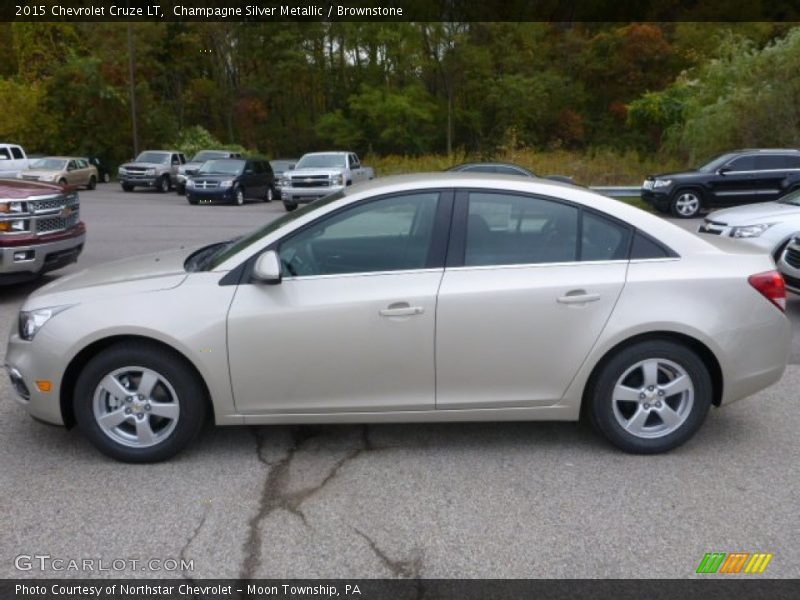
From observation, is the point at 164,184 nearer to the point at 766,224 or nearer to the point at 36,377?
the point at 766,224

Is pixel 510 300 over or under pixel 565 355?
over

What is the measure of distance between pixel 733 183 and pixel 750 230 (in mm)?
11532

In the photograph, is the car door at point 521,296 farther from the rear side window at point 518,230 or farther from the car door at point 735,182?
the car door at point 735,182

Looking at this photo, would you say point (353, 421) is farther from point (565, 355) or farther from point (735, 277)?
point (735, 277)

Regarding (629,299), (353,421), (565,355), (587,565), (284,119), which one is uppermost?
(284,119)

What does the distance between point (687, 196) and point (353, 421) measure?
17.3 m

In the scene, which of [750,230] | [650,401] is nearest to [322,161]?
[750,230]

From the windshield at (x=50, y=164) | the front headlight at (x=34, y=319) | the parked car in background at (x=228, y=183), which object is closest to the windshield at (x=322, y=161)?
the parked car in background at (x=228, y=183)

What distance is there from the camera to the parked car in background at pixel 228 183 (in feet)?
83.3

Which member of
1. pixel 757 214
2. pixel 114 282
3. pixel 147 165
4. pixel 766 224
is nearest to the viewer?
pixel 114 282

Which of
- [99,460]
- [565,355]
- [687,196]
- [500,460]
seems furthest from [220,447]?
[687,196]

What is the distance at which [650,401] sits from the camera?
4418 mm

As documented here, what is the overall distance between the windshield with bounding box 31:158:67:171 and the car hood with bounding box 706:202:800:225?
28.3 m

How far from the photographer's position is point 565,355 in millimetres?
4312
